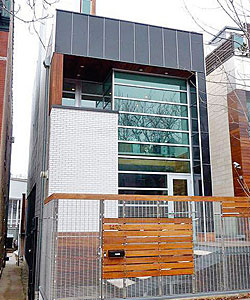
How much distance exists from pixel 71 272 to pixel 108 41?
8153 mm

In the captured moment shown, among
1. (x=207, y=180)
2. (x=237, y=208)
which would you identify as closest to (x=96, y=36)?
(x=207, y=180)

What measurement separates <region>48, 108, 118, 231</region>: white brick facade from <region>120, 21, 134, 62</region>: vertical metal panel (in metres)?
2.44

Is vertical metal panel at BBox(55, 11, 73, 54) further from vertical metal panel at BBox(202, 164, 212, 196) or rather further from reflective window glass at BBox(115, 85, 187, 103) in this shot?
vertical metal panel at BBox(202, 164, 212, 196)

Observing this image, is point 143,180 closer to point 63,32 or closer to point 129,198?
point 129,198

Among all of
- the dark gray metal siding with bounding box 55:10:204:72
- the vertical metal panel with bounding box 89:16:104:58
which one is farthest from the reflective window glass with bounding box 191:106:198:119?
the vertical metal panel with bounding box 89:16:104:58

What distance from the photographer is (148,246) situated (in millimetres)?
6840

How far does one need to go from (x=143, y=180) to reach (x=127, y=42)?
16.3 ft

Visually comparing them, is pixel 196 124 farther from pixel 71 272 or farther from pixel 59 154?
pixel 71 272

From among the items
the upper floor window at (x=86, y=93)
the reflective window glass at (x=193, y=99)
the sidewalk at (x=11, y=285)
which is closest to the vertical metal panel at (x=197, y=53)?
the reflective window glass at (x=193, y=99)

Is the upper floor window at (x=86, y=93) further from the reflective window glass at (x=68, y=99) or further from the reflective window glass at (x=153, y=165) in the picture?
the reflective window glass at (x=153, y=165)

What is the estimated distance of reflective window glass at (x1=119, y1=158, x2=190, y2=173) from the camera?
37.9 feet

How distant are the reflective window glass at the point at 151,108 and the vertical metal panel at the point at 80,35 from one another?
7.13ft

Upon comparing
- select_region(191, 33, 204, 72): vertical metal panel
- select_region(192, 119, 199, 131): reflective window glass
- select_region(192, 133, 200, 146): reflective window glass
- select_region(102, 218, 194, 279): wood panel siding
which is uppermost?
select_region(191, 33, 204, 72): vertical metal panel

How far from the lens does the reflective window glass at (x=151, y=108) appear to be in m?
12.1
